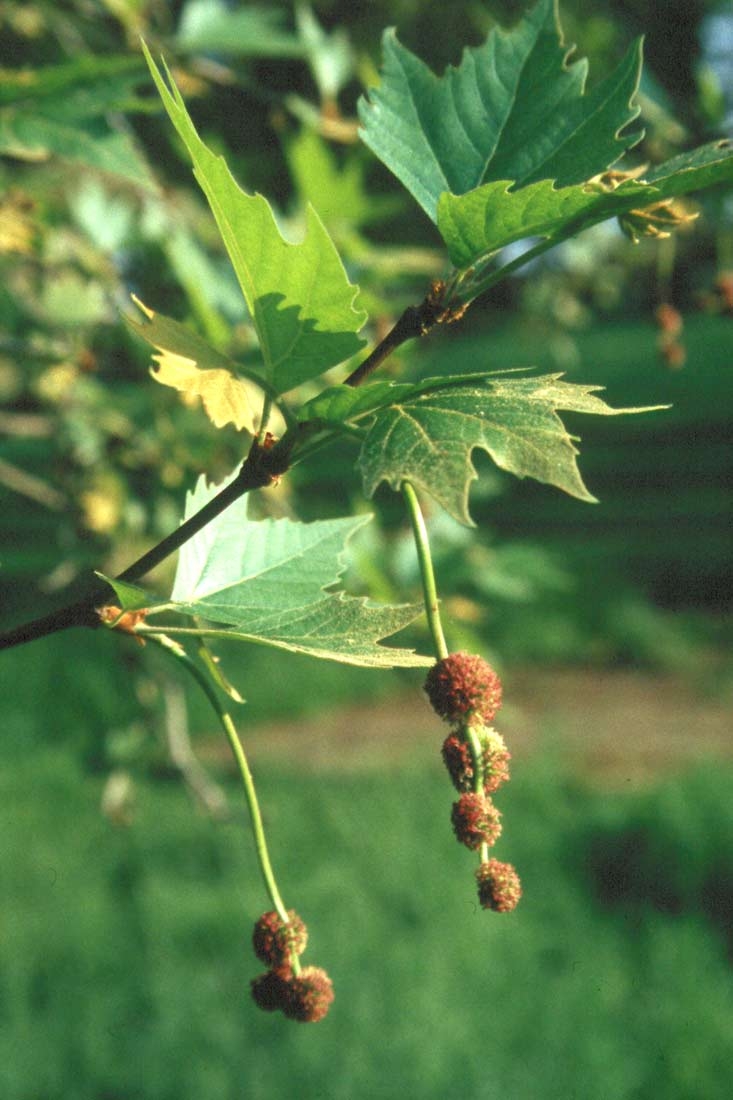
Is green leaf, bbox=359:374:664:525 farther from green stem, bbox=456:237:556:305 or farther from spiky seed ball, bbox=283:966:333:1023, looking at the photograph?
spiky seed ball, bbox=283:966:333:1023

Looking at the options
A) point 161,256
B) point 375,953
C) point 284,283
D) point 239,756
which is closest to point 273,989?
point 239,756

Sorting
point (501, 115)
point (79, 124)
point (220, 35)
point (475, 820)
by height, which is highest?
point (220, 35)

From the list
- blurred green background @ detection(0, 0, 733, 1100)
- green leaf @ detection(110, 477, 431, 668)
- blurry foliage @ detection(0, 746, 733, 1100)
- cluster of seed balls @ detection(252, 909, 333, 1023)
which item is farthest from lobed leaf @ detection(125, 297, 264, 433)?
blurry foliage @ detection(0, 746, 733, 1100)

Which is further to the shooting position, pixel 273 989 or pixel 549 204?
pixel 273 989

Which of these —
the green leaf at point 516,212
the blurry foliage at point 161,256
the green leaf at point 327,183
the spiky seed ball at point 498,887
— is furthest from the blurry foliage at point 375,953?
the green leaf at point 516,212

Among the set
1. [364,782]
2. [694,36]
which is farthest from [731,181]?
[694,36]

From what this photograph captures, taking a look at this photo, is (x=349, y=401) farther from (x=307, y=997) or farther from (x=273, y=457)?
(x=307, y=997)
